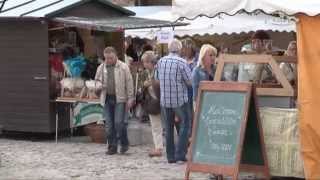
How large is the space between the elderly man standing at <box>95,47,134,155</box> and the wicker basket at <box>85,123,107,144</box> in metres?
1.29

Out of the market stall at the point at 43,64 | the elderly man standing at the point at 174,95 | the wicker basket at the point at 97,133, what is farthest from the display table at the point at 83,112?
the elderly man standing at the point at 174,95

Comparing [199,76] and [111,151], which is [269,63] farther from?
[111,151]

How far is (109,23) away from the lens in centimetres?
1227

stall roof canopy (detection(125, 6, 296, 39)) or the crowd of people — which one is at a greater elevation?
stall roof canopy (detection(125, 6, 296, 39))

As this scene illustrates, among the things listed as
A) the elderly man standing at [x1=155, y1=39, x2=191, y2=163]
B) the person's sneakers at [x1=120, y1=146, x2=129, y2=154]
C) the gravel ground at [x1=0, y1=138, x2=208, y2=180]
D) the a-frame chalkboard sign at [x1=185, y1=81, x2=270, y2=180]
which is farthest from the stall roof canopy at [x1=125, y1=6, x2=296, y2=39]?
the a-frame chalkboard sign at [x1=185, y1=81, x2=270, y2=180]

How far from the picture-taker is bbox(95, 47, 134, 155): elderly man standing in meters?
10.5

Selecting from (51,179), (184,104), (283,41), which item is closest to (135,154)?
(184,104)

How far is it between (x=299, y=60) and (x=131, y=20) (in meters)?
5.74

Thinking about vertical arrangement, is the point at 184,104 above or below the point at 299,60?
below

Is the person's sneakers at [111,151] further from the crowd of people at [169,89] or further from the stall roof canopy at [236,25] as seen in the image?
the stall roof canopy at [236,25]

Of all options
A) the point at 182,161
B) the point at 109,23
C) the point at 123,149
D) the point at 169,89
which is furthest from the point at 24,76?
the point at 182,161

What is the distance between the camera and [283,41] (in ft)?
63.5

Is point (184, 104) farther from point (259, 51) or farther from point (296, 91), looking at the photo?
point (296, 91)

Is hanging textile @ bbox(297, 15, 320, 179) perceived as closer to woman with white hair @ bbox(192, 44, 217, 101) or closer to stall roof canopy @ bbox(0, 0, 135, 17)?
woman with white hair @ bbox(192, 44, 217, 101)
